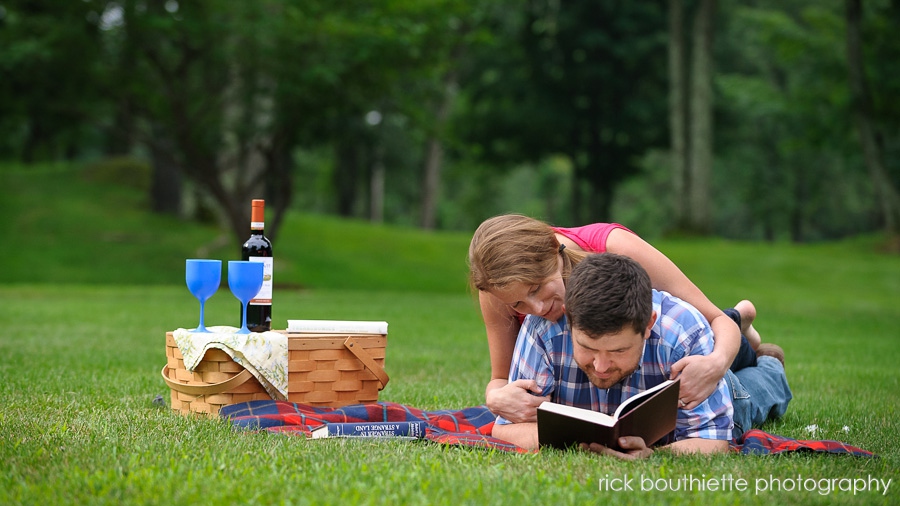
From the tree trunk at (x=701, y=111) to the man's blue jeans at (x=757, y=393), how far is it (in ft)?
66.9

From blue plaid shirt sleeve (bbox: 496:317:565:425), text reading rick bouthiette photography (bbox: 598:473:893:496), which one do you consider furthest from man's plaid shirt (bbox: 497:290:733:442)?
text reading rick bouthiette photography (bbox: 598:473:893:496)

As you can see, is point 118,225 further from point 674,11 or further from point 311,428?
point 311,428

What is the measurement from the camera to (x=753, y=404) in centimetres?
452

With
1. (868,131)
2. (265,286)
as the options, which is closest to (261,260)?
(265,286)

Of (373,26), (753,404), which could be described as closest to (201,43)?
(373,26)

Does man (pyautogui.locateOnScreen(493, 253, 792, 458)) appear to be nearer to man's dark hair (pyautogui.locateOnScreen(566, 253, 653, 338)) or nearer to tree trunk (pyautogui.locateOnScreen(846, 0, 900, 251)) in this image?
man's dark hair (pyautogui.locateOnScreen(566, 253, 653, 338))

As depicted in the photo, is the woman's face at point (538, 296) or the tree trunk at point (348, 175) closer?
the woman's face at point (538, 296)

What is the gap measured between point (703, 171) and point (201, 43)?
1400 cm

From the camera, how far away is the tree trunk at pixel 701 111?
24438 mm

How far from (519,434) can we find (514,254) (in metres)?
0.82

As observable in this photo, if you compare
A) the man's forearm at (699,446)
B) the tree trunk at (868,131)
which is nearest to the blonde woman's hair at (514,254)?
the man's forearm at (699,446)

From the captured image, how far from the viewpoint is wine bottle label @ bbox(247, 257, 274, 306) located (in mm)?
4727

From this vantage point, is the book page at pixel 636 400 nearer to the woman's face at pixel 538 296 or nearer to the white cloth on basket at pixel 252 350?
the woman's face at pixel 538 296

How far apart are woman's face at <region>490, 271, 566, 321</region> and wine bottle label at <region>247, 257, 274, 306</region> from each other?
1.42 m
